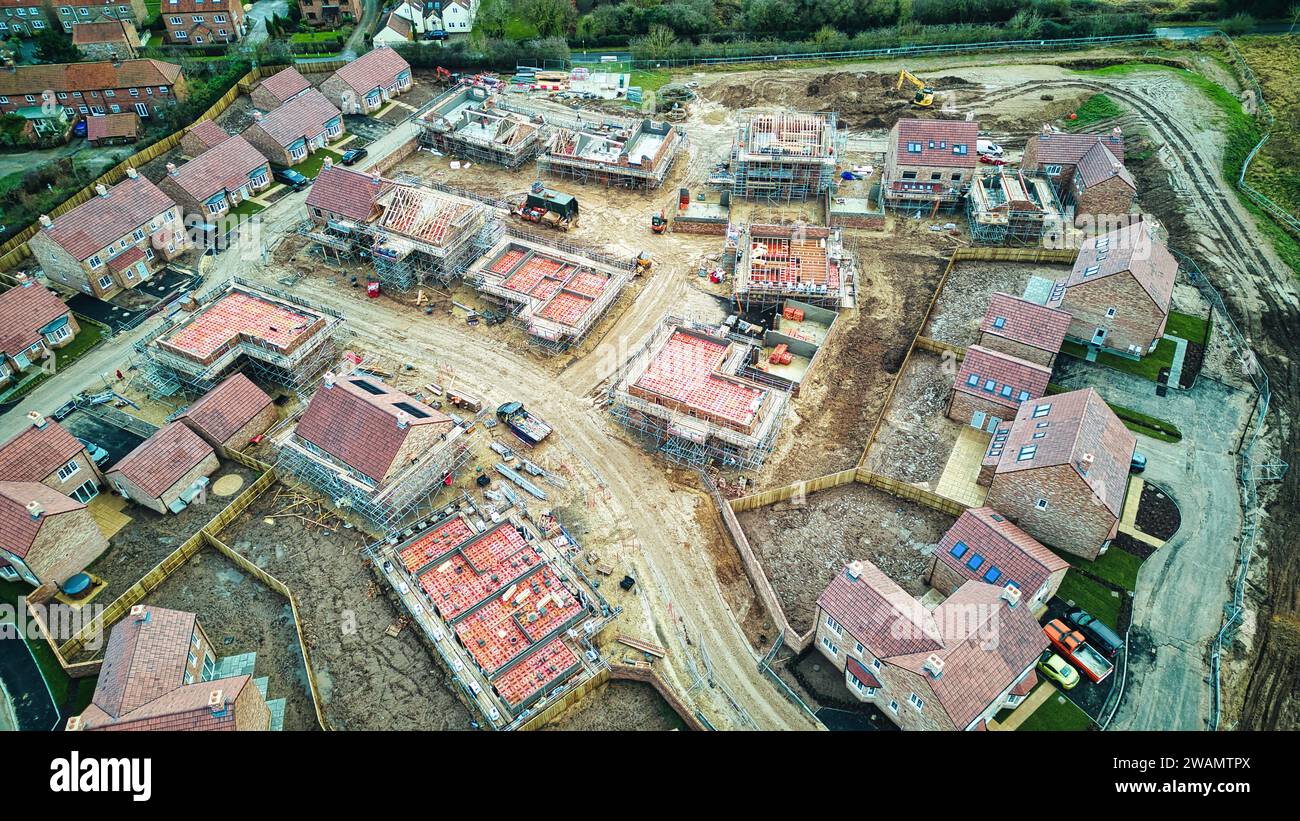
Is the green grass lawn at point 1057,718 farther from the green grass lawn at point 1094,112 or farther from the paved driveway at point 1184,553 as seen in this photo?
the green grass lawn at point 1094,112

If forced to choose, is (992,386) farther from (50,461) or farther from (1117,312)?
(50,461)

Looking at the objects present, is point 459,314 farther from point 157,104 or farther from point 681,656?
point 157,104

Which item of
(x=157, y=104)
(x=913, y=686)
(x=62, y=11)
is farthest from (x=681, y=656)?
(x=62, y=11)

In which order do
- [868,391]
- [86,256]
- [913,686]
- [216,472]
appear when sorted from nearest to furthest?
Result: [913,686], [216,472], [868,391], [86,256]

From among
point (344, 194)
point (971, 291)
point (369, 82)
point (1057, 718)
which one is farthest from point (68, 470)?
point (971, 291)

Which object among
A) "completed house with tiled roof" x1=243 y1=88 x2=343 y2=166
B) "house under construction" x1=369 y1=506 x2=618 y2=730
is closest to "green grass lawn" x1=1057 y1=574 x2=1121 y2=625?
"house under construction" x1=369 y1=506 x2=618 y2=730

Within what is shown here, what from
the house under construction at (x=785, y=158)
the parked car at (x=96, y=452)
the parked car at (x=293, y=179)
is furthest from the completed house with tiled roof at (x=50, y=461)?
the house under construction at (x=785, y=158)

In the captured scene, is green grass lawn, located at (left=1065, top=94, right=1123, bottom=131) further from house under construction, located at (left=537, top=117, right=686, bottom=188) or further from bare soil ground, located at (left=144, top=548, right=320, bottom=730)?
bare soil ground, located at (left=144, top=548, right=320, bottom=730)
